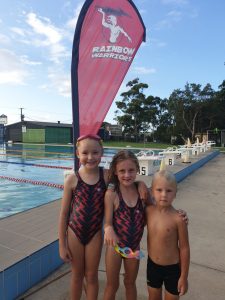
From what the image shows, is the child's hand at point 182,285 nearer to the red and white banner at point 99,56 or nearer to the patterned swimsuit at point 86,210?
the patterned swimsuit at point 86,210

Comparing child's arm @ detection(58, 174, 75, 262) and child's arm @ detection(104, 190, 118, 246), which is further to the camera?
child's arm @ detection(58, 174, 75, 262)

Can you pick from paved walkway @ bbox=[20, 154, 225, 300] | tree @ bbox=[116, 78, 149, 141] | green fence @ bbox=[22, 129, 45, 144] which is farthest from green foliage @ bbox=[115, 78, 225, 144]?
paved walkway @ bbox=[20, 154, 225, 300]

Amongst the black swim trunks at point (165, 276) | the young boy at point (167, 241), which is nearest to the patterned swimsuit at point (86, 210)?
the young boy at point (167, 241)

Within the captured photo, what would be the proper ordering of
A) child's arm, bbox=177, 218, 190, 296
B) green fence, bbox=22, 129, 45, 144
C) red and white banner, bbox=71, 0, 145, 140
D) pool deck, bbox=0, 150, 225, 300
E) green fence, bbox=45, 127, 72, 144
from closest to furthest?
child's arm, bbox=177, 218, 190, 296
pool deck, bbox=0, 150, 225, 300
red and white banner, bbox=71, 0, 145, 140
green fence, bbox=45, 127, 72, 144
green fence, bbox=22, 129, 45, 144

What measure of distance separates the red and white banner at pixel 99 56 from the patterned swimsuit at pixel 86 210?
126 centimetres

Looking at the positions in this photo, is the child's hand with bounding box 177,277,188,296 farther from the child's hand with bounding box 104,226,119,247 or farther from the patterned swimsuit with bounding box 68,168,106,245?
the patterned swimsuit with bounding box 68,168,106,245

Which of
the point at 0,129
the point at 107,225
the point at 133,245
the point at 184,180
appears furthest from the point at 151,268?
the point at 0,129

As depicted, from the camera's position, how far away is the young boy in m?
2.02

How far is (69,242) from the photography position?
7.25 ft

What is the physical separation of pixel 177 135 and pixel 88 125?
40.5 m

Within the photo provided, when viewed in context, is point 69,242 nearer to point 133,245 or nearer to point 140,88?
point 133,245

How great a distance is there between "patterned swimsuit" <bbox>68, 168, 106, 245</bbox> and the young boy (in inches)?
15.8

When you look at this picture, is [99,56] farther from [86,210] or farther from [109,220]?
[109,220]

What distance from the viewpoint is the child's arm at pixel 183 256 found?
2000 millimetres
